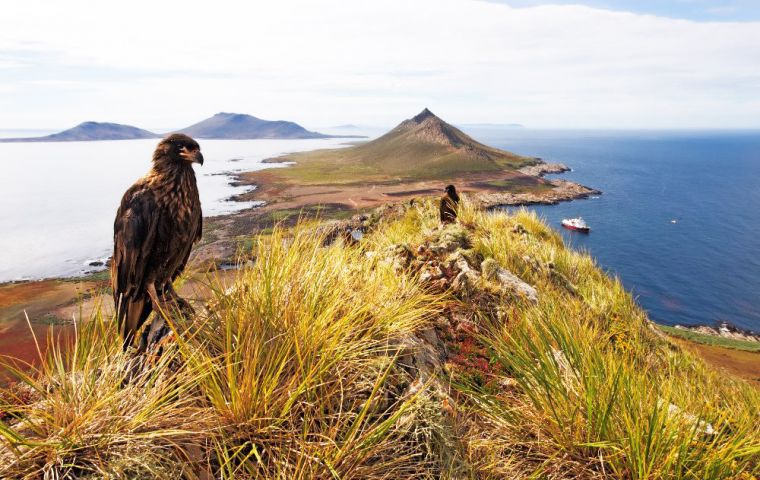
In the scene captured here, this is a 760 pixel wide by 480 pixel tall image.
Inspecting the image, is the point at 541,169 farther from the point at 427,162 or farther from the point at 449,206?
the point at 449,206

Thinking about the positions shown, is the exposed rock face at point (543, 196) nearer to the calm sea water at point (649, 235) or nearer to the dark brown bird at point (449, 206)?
the calm sea water at point (649, 235)

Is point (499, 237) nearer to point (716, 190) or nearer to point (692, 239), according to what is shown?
point (692, 239)

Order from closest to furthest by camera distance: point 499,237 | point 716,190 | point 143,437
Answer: point 143,437, point 499,237, point 716,190

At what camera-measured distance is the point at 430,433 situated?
2.95 m

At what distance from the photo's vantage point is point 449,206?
10898 mm

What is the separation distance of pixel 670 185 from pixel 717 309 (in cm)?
11115

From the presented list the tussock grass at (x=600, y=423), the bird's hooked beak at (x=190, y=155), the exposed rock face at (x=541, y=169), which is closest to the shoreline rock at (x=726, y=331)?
the tussock grass at (x=600, y=423)

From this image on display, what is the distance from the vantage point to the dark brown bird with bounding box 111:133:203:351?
381 centimetres

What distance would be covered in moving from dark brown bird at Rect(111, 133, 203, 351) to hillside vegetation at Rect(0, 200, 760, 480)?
405mm

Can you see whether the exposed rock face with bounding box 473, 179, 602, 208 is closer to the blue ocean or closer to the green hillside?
the blue ocean

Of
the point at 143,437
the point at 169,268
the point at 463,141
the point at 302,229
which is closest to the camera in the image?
the point at 143,437

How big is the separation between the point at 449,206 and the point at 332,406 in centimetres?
858

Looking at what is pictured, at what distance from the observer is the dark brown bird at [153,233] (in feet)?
12.5

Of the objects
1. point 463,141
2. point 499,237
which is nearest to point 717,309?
point 499,237
